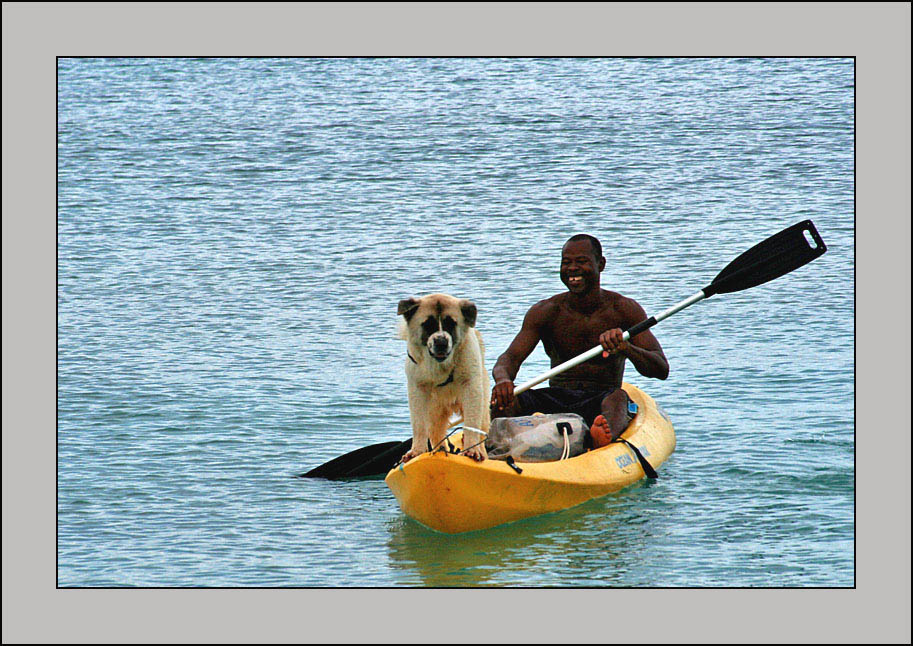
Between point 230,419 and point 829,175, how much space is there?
1241 cm

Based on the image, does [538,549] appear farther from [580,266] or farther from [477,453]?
[580,266]

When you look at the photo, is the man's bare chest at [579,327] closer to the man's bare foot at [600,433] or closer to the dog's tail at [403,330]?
the man's bare foot at [600,433]

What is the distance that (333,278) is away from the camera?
1579 cm

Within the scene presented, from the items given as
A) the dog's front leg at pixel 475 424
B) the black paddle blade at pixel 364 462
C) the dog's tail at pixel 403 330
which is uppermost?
the dog's tail at pixel 403 330

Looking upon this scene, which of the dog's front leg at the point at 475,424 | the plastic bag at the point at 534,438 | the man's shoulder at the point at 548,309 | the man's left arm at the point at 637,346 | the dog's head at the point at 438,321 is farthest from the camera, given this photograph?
the man's shoulder at the point at 548,309

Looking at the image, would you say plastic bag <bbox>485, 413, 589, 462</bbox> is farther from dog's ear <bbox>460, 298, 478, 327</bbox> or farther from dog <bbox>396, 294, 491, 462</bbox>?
dog's ear <bbox>460, 298, 478, 327</bbox>

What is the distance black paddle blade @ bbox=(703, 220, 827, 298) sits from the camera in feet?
30.0

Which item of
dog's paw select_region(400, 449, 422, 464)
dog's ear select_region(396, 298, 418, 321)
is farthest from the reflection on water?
dog's ear select_region(396, 298, 418, 321)

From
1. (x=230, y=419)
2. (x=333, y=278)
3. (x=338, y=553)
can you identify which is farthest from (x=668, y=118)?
(x=338, y=553)

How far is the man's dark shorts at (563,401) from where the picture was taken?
845 cm

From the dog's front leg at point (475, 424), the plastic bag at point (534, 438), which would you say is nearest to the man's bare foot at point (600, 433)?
the plastic bag at point (534, 438)

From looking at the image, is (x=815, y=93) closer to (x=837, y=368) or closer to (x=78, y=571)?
(x=837, y=368)

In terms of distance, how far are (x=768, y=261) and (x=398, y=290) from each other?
21.9 feet

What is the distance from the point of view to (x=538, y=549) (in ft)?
23.7
